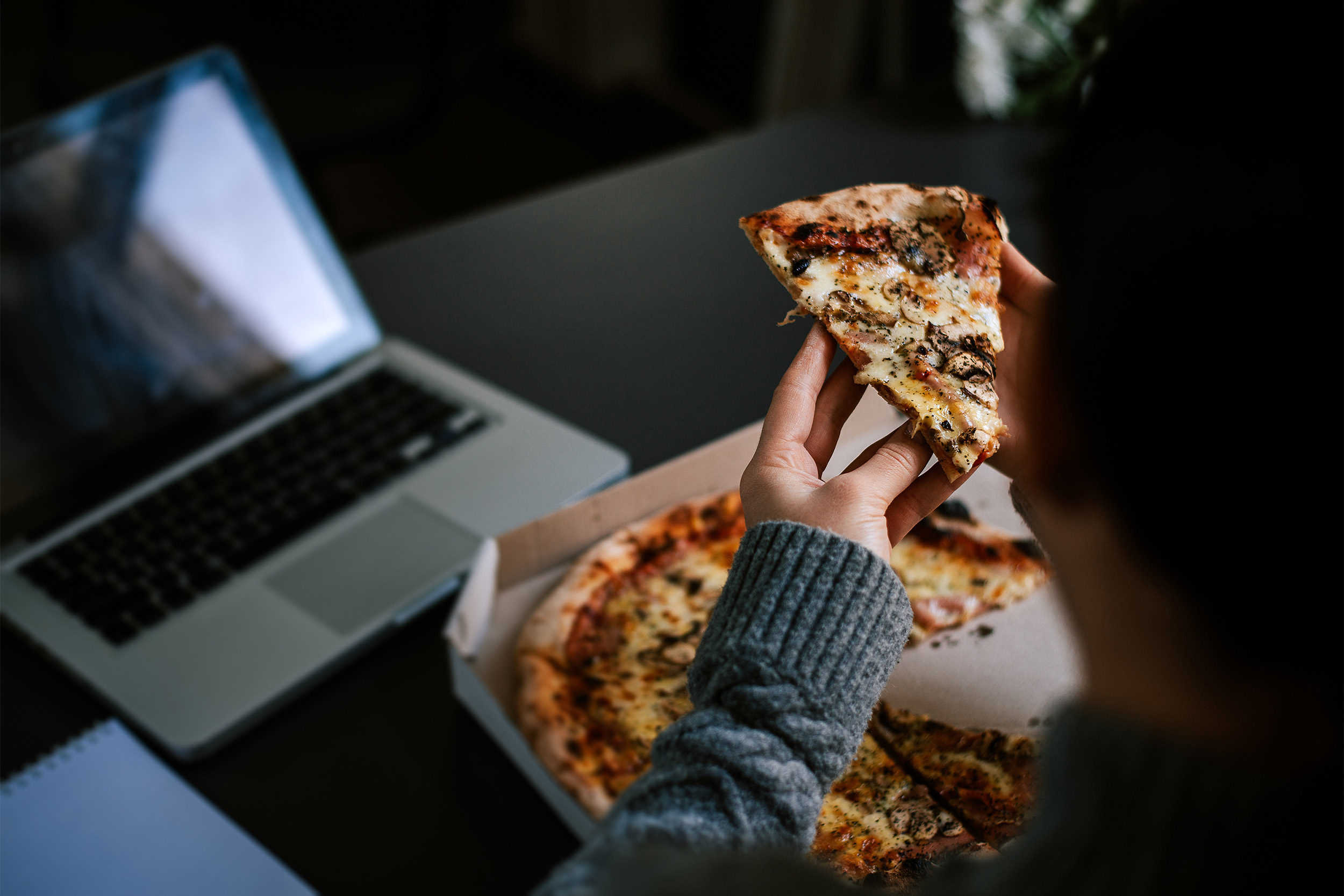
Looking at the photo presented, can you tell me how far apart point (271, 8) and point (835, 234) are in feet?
5.88

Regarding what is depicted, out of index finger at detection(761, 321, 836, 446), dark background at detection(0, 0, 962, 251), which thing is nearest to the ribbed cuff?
index finger at detection(761, 321, 836, 446)

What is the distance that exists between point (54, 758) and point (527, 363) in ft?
2.00

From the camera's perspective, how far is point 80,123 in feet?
2.94

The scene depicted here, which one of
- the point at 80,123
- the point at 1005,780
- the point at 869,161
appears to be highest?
the point at 80,123

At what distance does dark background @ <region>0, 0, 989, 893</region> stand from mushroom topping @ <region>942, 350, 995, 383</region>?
392 mm

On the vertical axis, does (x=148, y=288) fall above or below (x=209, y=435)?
above

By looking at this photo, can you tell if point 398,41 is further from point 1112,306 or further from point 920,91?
point 1112,306

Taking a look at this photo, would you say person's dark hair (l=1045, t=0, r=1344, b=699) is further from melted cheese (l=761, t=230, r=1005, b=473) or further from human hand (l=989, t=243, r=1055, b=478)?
human hand (l=989, t=243, r=1055, b=478)

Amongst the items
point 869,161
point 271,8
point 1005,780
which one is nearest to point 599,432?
point 1005,780

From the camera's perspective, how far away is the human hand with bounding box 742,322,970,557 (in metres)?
0.57

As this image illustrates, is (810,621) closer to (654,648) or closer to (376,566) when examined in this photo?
(654,648)

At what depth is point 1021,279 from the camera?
2.60ft

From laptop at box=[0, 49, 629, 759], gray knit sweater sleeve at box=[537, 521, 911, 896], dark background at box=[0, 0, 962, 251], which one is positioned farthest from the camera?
dark background at box=[0, 0, 962, 251]

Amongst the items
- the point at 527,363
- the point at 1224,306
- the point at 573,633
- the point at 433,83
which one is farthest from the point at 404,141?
the point at 1224,306
